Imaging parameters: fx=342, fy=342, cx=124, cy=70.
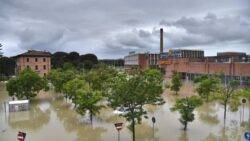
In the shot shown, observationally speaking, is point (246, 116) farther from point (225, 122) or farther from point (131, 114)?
point (131, 114)

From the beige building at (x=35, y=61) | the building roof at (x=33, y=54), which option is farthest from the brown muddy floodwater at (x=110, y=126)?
the building roof at (x=33, y=54)

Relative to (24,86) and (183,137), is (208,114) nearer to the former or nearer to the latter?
(183,137)

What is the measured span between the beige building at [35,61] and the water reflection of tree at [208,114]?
60.7 metres

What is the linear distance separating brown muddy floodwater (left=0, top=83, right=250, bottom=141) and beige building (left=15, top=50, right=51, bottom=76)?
55.4m

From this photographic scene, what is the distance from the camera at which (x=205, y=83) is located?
1607 inches

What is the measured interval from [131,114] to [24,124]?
13.2 m

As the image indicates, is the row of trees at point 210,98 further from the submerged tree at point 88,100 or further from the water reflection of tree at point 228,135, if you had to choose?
the submerged tree at point 88,100

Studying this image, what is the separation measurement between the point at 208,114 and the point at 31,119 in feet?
56.7

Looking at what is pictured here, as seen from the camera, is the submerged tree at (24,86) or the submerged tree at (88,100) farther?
the submerged tree at (24,86)

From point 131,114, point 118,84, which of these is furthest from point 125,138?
point 118,84

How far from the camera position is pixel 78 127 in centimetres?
2842

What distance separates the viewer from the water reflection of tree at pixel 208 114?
30156 mm

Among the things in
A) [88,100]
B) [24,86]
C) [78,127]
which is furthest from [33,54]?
[78,127]

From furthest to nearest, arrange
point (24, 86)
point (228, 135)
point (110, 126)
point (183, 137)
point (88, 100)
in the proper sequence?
point (24, 86)
point (88, 100)
point (110, 126)
point (228, 135)
point (183, 137)
